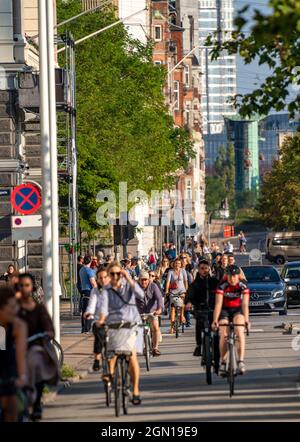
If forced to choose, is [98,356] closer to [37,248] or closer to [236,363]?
[236,363]

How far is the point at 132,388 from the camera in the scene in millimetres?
20516

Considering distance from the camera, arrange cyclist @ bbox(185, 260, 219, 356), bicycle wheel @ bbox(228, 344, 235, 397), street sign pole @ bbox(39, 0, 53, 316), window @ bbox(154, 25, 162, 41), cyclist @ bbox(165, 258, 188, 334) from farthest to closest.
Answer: window @ bbox(154, 25, 162, 41) < cyclist @ bbox(165, 258, 188, 334) < street sign pole @ bbox(39, 0, 53, 316) < cyclist @ bbox(185, 260, 219, 356) < bicycle wheel @ bbox(228, 344, 235, 397)

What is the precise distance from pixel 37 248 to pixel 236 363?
24.5m

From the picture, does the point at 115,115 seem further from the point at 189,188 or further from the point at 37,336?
the point at 189,188

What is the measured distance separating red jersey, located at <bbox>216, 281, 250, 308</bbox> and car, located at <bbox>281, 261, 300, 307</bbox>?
93.7 feet

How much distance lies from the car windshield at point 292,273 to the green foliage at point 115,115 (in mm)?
7648

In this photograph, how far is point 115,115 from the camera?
61.8 m

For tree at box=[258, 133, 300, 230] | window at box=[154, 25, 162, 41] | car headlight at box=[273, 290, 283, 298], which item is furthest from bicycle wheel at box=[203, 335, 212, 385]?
tree at box=[258, 133, 300, 230]

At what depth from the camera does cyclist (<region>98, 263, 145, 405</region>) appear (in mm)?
19969

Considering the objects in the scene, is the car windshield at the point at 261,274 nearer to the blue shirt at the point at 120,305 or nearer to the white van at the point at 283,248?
the blue shirt at the point at 120,305

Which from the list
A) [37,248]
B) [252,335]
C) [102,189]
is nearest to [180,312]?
[252,335]

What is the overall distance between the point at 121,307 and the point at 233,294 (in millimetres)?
2954

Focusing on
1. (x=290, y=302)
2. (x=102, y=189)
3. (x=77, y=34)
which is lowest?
(x=290, y=302)

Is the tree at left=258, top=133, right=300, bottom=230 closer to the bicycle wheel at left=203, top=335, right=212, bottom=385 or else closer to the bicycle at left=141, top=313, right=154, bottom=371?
the bicycle at left=141, top=313, right=154, bottom=371
